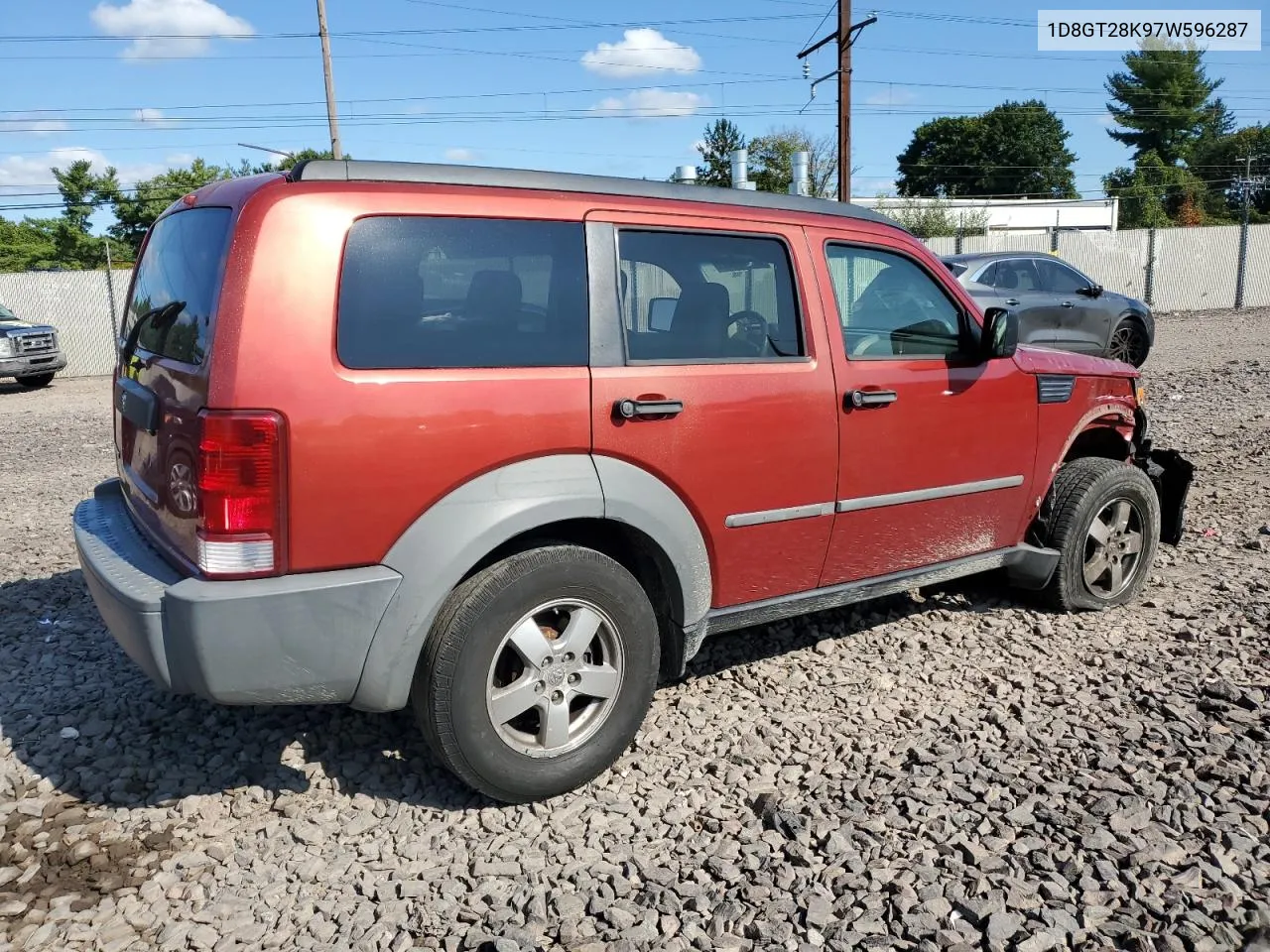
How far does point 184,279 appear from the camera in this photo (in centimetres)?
308

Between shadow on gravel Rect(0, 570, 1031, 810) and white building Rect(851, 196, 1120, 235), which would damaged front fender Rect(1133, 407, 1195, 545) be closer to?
shadow on gravel Rect(0, 570, 1031, 810)

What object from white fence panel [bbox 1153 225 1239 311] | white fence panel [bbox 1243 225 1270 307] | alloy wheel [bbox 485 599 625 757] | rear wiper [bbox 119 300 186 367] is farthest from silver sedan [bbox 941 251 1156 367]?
white fence panel [bbox 1243 225 1270 307]

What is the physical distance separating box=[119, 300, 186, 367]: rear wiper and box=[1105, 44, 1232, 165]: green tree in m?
90.6

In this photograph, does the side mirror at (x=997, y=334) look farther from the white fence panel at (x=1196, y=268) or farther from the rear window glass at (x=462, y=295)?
the white fence panel at (x=1196, y=268)

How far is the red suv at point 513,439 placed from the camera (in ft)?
Result: 8.81

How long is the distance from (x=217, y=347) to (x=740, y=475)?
68.4 inches

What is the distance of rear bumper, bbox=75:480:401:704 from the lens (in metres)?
2.63

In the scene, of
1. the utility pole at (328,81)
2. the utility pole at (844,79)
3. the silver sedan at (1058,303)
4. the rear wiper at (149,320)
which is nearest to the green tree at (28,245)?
the utility pole at (328,81)

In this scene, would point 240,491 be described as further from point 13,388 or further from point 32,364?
point 13,388

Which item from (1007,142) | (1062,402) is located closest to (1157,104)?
(1007,142)

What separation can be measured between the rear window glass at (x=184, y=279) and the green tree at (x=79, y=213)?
64243mm

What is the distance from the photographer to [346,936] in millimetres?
2602

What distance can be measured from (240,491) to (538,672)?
3.45 ft

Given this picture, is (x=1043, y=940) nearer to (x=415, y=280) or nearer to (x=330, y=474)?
(x=330, y=474)
